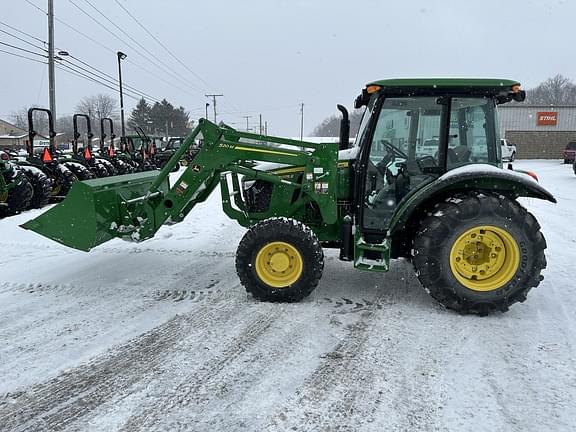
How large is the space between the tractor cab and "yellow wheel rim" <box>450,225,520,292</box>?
0.69 metres

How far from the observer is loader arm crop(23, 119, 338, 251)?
4609 millimetres

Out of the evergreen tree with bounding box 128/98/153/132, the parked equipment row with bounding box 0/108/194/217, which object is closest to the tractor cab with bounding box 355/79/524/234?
the parked equipment row with bounding box 0/108/194/217

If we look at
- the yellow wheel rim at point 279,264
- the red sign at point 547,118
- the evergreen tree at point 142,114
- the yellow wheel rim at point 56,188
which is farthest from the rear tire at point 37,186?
the evergreen tree at point 142,114

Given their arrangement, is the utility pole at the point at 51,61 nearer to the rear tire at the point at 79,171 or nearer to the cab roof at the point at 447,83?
the rear tire at the point at 79,171

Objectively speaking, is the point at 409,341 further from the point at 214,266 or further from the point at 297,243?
the point at 214,266

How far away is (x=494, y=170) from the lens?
4184 millimetres

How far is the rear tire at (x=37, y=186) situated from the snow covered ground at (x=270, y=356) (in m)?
5.42

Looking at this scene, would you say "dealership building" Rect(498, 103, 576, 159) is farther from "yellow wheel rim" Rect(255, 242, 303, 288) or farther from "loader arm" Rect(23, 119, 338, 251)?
"yellow wheel rim" Rect(255, 242, 303, 288)

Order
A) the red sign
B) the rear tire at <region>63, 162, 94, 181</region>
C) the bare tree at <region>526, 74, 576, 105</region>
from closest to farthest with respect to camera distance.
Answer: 1. the rear tire at <region>63, 162, 94, 181</region>
2. the red sign
3. the bare tree at <region>526, 74, 576, 105</region>

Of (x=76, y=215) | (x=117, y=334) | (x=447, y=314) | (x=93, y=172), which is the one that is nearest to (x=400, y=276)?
(x=447, y=314)

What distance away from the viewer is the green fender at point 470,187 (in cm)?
411

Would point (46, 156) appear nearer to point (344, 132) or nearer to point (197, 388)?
point (344, 132)

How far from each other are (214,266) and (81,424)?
332cm

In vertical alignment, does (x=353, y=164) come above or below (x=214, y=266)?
above
